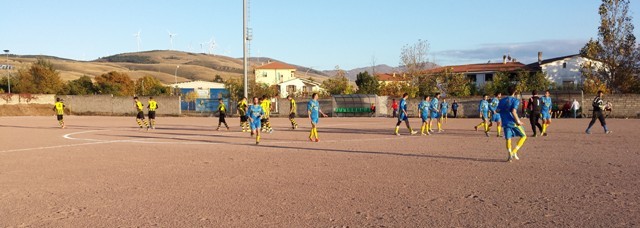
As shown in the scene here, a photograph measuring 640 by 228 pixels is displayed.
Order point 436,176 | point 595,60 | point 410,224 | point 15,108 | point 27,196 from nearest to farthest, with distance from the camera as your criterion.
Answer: point 410,224 < point 27,196 < point 436,176 < point 595,60 < point 15,108

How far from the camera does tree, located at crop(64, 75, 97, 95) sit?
8564cm

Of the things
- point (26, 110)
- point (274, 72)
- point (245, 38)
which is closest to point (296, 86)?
point (274, 72)

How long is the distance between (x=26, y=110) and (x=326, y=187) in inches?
2376

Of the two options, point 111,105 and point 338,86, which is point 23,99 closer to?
point 111,105

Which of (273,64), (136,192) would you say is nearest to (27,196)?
(136,192)

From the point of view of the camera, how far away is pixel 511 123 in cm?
1265

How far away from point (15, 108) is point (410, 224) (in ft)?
209

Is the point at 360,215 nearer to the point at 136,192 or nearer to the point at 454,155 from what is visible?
the point at 136,192

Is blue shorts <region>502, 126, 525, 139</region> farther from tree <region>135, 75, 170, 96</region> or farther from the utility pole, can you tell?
tree <region>135, 75, 170, 96</region>

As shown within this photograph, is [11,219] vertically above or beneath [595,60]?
beneath

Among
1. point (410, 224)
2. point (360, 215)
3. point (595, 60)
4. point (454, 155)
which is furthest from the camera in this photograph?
point (595, 60)

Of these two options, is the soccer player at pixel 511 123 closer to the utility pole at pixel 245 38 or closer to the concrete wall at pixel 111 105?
the utility pole at pixel 245 38

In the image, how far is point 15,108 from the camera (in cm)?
5969

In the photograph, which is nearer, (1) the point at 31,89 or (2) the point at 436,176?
(2) the point at 436,176
